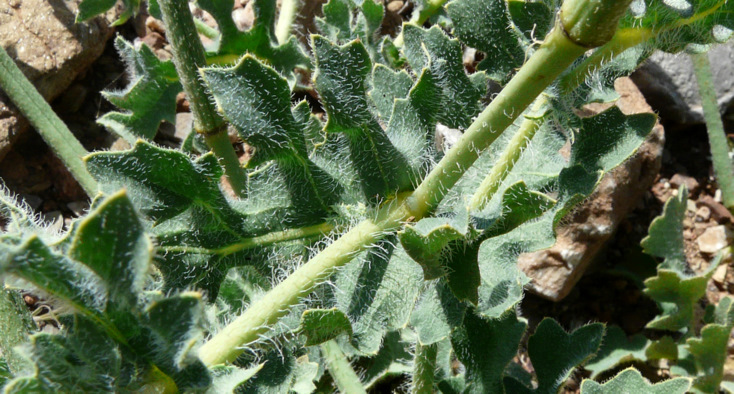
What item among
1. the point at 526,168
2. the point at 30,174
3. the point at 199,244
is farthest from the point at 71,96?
the point at 526,168

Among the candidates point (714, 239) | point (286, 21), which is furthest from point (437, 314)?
point (714, 239)

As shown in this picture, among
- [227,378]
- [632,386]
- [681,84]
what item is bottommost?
[681,84]

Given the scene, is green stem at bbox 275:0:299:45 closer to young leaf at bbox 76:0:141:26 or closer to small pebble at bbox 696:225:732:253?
young leaf at bbox 76:0:141:26

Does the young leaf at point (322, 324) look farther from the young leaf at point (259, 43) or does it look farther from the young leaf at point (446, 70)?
the young leaf at point (259, 43)

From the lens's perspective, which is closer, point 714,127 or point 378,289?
point 378,289

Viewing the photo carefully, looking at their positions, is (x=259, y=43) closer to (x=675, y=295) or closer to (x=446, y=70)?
(x=446, y=70)

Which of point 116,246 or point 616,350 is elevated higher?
point 116,246

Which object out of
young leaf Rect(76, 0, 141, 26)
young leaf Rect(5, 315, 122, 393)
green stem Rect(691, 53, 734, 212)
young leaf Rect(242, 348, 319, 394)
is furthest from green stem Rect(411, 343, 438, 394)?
green stem Rect(691, 53, 734, 212)
